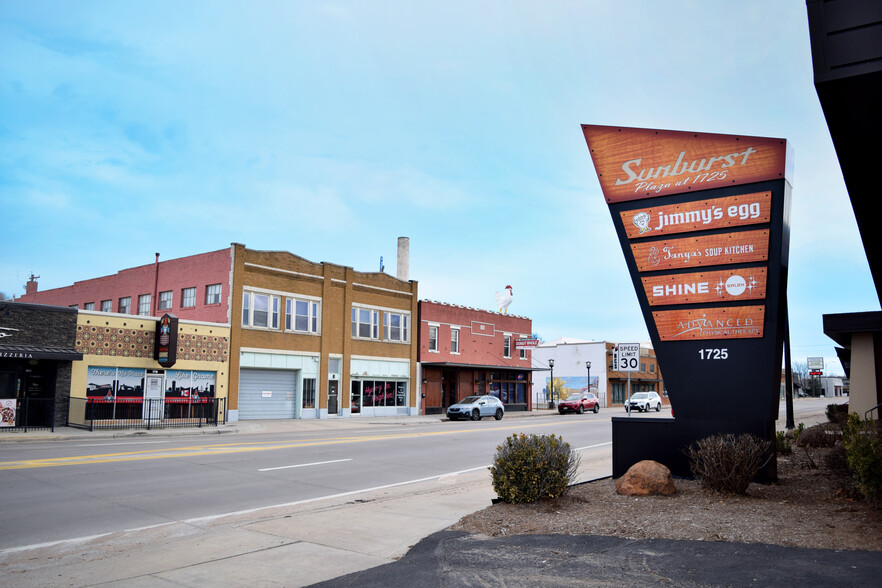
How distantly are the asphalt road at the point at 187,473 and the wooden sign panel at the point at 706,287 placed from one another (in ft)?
20.9

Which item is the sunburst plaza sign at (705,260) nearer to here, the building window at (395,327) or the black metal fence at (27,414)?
the black metal fence at (27,414)

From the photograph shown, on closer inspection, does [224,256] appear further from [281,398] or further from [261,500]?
[261,500]

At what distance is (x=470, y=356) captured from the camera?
49.2 metres

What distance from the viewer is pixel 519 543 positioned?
22.4 ft

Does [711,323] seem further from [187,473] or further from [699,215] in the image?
[187,473]

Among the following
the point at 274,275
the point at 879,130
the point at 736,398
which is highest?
the point at 274,275

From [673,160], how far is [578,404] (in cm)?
4095

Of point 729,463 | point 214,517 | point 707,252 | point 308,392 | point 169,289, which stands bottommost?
point 214,517

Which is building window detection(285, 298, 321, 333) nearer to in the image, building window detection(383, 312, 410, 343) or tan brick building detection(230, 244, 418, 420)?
tan brick building detection(230, 244, 418, 420)

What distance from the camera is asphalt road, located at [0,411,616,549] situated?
9.69 m

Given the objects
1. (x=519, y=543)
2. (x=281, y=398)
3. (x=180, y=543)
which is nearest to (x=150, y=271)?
(x=281, y=398)

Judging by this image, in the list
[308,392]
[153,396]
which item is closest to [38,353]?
[153,396]

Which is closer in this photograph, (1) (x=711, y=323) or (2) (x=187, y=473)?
(1) (x=711, y=323)

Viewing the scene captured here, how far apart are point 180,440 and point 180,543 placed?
Answer: 15.8 m
